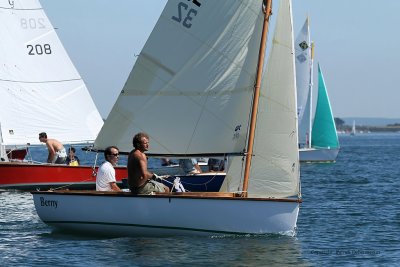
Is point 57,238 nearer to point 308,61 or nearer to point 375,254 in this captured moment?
point 375,254

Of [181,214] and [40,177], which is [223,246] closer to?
[181,214]

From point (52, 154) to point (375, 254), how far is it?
1379 cm

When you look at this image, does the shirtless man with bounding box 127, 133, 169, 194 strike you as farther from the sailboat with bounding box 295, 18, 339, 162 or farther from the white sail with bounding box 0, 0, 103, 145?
the sailboat with bounding box 295, 18, 339, 162

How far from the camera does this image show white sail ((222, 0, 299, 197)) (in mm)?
18656

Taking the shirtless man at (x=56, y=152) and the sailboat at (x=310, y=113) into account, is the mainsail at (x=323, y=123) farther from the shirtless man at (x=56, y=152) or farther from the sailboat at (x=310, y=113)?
the shirtless man at (x=56, y=152)

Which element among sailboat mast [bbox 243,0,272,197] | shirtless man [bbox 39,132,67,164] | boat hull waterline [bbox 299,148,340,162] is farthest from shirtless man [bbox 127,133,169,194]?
boat hull waterline [bbox 299,148,340,162]

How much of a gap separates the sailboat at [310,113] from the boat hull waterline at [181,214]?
38.8 m

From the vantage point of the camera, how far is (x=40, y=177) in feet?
94.1

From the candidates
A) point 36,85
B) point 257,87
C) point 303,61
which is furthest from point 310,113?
point 257,87

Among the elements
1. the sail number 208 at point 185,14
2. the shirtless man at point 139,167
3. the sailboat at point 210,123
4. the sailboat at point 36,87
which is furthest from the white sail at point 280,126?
the sailboat at point 36,87

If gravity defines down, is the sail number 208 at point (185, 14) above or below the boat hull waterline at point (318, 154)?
above

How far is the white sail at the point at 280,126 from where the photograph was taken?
1866cm

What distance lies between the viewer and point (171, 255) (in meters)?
16.7

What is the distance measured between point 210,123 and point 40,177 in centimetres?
1025
